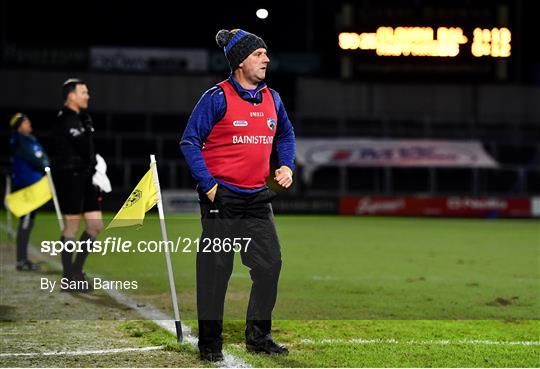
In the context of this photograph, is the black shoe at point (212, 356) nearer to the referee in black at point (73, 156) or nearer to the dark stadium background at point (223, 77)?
the referee in black at point (73, 156)

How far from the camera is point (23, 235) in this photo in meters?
12.3

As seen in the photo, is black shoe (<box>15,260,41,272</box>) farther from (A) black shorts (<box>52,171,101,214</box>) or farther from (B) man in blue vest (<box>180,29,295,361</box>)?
(B) man in blue vest (<box>180,29,295,361</box>)

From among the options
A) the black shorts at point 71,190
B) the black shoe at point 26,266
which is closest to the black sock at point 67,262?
the black shorts at point 71,190

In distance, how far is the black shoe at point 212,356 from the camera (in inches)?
254

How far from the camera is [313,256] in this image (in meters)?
15.0

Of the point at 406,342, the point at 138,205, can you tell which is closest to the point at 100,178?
the point at 138,205

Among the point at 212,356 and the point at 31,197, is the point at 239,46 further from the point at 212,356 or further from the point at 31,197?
the point at 31,197

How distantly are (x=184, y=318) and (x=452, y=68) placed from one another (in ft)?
69.5

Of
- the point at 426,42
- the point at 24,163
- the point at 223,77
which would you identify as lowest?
A: the point at 24,163

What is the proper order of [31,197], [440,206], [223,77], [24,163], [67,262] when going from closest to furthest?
[67,262] < [31,197] < [24,163] < [440,206] < [223,77]

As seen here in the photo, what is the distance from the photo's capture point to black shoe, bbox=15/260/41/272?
12.2 m

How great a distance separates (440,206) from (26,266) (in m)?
20.4

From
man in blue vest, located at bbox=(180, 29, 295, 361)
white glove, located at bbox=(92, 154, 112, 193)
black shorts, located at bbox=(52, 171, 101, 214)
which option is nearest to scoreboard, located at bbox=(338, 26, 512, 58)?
white glove, located at bbox=(92, 154, 112, 193)

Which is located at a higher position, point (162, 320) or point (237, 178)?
point (237, 178)
